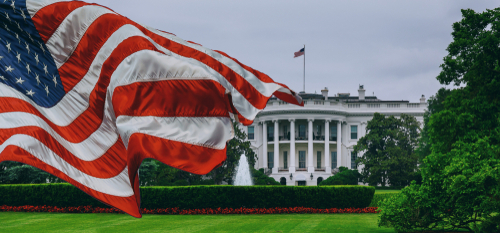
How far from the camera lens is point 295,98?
6598mm

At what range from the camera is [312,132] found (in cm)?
5675

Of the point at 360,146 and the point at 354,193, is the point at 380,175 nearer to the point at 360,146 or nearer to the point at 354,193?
the point at 360,146

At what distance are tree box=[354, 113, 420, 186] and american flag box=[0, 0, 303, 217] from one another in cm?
4227

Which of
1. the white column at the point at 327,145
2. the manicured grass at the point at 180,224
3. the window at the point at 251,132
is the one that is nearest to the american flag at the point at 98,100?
the manicured grass at the point at 180,224

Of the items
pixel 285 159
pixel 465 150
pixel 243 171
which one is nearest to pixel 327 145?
pixel 285 159

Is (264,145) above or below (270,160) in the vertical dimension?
A: above

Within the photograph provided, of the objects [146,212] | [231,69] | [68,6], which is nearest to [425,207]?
[231,69]

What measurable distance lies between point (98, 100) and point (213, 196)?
14411 millimetres

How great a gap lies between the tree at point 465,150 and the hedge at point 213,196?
3922 millimetres

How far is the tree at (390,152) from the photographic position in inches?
1795

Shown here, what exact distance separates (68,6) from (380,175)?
144 ft

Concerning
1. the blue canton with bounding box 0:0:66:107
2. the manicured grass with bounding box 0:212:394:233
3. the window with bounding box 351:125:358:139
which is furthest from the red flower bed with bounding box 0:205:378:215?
the window with bounding box 351:125:358:139

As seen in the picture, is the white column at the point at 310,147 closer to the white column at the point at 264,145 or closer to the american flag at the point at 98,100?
the white column at the point at 264,145

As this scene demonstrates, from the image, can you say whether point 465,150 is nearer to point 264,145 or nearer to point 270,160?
point 264,145
